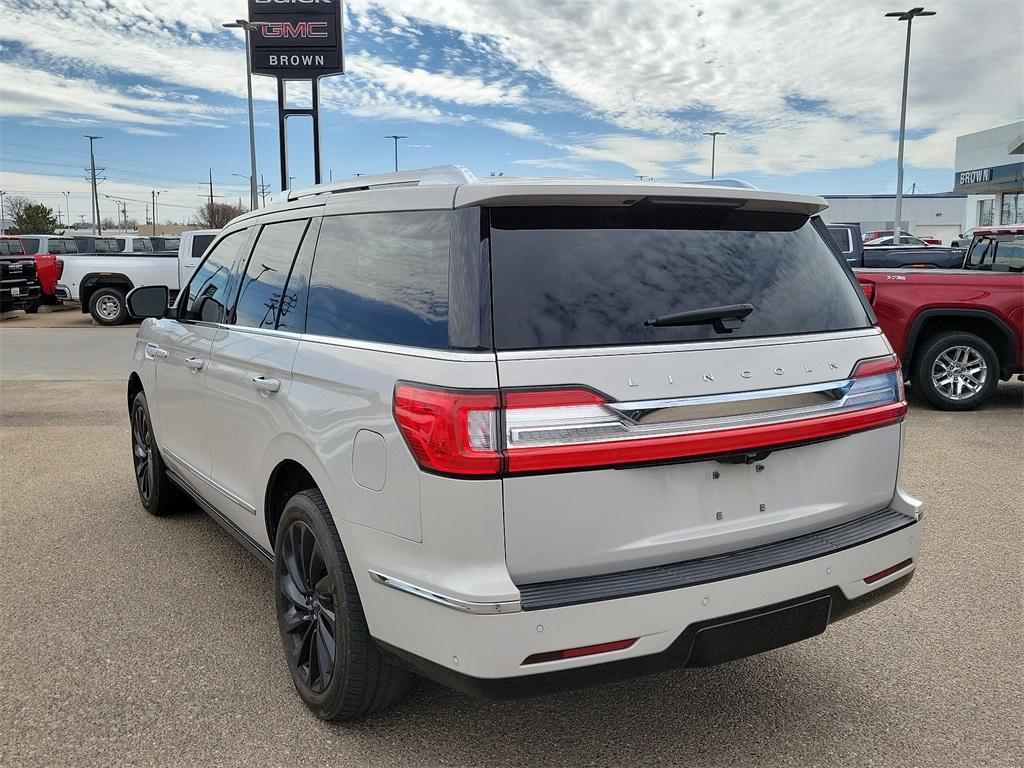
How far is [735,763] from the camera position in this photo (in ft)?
9.29

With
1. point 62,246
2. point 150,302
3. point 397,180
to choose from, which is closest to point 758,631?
point 397,180

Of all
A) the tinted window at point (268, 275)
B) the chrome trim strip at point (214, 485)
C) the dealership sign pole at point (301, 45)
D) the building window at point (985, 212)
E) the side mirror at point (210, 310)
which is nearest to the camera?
the tinted window at point (268, 275)

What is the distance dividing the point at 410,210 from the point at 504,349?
69 centimetres

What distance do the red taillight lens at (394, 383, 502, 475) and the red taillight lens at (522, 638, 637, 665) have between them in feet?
1.64

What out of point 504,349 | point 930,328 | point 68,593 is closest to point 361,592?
point 504,349

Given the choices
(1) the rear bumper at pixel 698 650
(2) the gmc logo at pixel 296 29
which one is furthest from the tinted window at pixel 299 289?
(2) the gmc logo at pixel 296 29

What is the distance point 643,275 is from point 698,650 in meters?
1.09

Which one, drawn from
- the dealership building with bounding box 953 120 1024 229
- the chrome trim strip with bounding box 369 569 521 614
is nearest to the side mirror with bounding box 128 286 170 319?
the chrome trim strip with bounding box 369 569 521 614

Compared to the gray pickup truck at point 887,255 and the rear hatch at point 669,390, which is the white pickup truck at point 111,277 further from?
the rear hatch at point 669,390

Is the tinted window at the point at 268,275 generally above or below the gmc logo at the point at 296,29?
below

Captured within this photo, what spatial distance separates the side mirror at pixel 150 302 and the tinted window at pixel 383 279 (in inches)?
85.6

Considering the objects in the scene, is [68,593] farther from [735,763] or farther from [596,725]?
[735,763]

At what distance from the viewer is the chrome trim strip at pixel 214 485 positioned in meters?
3.69

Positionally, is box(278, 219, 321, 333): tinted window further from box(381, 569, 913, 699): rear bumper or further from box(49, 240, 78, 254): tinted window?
box(49, 240, 78, 254): tinted window
